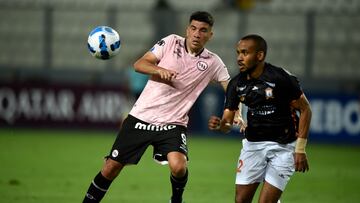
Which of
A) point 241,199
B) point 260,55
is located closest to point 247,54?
point 260,55

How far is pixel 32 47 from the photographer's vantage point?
22.8 m

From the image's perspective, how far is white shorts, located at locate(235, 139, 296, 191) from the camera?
28.6 ft

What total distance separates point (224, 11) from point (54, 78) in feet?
15.9

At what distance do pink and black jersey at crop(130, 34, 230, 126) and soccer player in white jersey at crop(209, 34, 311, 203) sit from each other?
776 millimetres

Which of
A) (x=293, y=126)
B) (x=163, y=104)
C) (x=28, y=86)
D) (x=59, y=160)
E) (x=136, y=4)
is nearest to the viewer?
(x=293, y=126)

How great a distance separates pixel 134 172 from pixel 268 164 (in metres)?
6.26

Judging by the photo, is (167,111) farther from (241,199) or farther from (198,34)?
(241,199)

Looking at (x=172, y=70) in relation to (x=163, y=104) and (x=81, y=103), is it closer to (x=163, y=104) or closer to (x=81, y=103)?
(x=163, y=104)

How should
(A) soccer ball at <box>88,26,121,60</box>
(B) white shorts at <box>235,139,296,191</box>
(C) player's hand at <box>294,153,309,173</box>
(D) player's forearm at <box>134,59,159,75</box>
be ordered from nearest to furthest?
(C) player's hand at <box>294,153,309,173</box>
(B) white shorts at <box>235,139,296,191</box>
(D) player's forearm at <box>134,59,159,75</box>
(A) soccer ball at <box>88,26,121,60</box>

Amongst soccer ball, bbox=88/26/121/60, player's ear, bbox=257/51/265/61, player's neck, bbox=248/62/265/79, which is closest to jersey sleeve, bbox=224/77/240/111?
player's neck, bbox=248/62/265/79

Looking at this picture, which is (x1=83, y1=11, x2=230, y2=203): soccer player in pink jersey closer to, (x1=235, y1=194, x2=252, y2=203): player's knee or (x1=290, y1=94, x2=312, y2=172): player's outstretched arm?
(x1=235, y1=194, x2=252, y2=203): player's knee

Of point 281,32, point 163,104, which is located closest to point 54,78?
point 281,32

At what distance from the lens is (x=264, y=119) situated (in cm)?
883

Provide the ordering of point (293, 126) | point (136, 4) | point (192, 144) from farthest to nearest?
1. point (136, 4)
2. point (192, 144)
3. point (293, 126)
